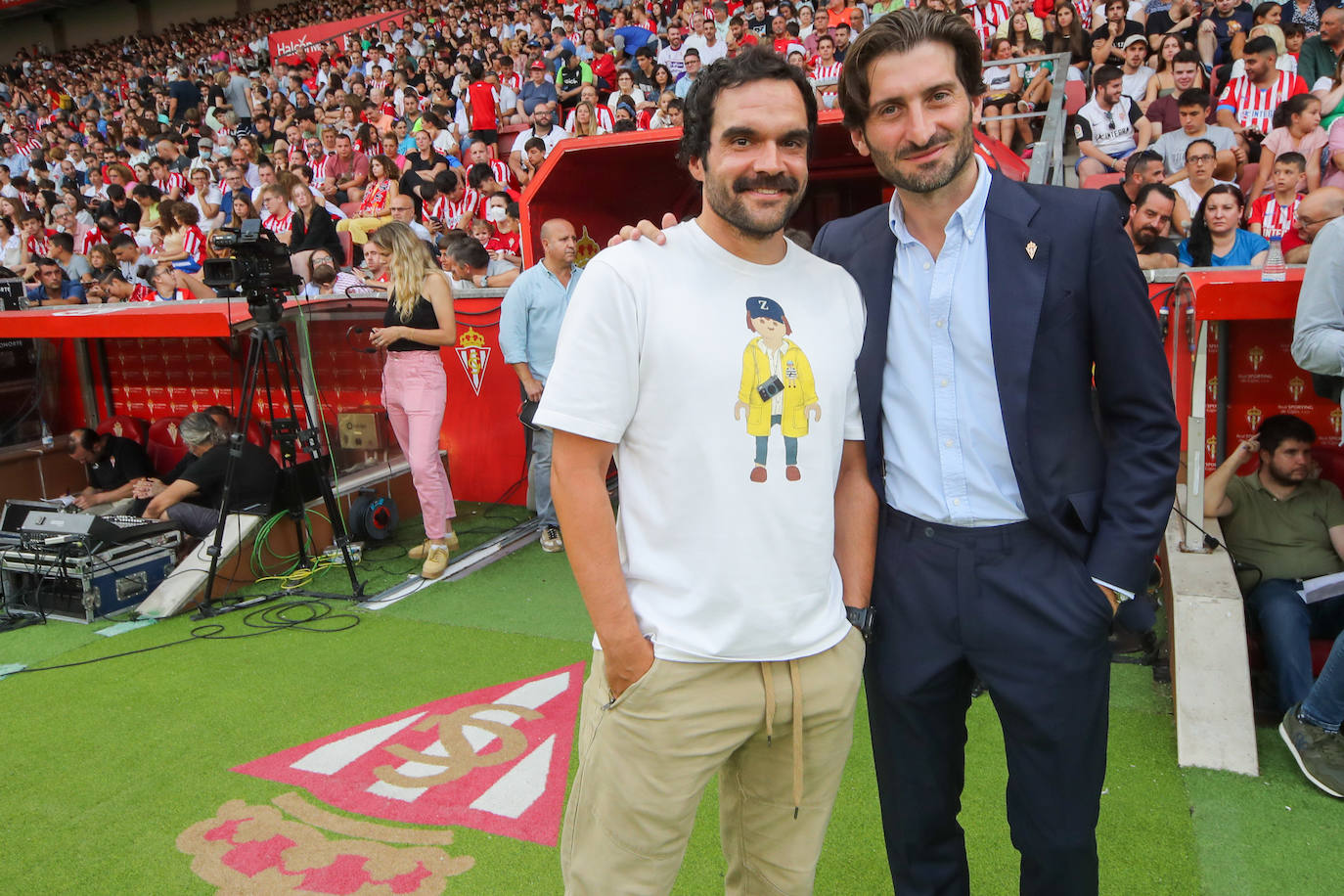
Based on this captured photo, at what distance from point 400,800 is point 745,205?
2.46m

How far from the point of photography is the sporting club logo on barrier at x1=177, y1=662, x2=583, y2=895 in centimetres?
280

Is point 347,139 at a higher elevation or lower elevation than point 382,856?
higher

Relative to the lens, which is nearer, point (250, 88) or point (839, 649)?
point (839, 649)

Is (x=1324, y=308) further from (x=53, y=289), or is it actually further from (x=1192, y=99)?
(x=53, y=289)

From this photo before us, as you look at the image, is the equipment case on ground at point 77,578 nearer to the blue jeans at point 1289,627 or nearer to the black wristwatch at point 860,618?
the black wristwatch at point 860,618

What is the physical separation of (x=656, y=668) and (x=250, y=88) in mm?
19352

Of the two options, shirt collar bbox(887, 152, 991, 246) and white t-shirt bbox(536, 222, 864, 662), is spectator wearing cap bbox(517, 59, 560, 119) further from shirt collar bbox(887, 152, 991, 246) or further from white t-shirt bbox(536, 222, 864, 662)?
white t-shirt bbox(536, 222, 864, 662)

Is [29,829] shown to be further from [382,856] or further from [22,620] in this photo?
[22,620]

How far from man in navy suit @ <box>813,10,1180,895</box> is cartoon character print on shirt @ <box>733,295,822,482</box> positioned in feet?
0.71

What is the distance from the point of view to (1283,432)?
3818mm

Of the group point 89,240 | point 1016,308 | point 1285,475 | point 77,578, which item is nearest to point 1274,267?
point 1285,475

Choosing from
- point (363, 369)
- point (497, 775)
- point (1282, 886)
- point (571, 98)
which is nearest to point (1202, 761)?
point (1282, 886)

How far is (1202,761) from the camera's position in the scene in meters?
3.16

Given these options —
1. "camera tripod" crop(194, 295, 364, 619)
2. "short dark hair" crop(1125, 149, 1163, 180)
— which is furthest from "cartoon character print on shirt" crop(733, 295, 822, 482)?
"short dark hair" crop(1125, 149, 1163, 180)
